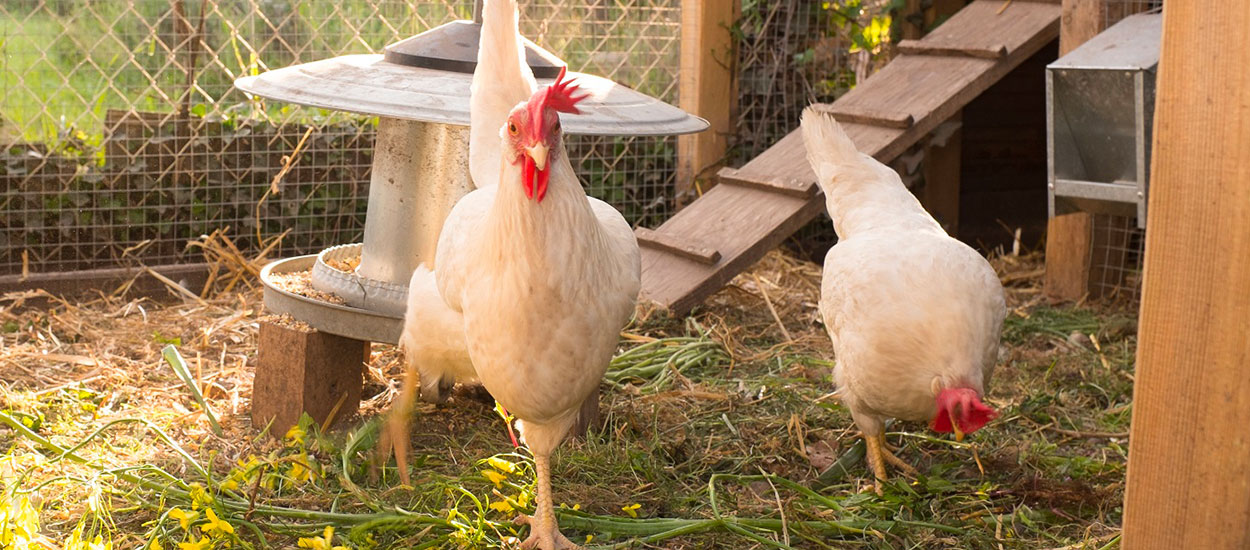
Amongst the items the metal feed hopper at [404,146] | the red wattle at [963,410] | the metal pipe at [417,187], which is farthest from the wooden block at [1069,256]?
the metal pipe at [417,187]

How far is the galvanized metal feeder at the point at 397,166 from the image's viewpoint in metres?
2.86

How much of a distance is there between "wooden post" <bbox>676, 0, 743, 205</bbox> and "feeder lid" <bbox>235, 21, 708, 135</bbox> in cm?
212

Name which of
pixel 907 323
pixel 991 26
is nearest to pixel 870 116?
pixel 991 26

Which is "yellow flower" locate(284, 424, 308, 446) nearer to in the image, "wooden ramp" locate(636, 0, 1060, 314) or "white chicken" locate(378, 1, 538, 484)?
"white chicken" locate(378, 1, 538, 484)

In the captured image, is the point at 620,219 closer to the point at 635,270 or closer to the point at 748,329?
the point at 635,270

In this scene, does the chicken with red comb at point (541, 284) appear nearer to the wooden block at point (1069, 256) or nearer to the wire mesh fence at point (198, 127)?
the wire mesh fence at point (198, 127)

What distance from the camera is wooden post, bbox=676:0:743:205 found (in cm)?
523

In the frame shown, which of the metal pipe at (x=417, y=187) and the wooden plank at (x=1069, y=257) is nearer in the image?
the metal pipe at (x=417, y=187)

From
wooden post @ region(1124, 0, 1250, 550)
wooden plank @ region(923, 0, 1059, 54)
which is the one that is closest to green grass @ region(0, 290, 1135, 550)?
wooden post @ region(1124, 0, 1250, 550)

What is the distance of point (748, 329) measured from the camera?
443 cm

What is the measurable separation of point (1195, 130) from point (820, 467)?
1882mm

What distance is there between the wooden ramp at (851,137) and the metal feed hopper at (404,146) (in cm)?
118

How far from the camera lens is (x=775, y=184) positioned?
173 inches

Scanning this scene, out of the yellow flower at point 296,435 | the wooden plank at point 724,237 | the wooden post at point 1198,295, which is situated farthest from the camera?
the wooden plank at point 724,237
